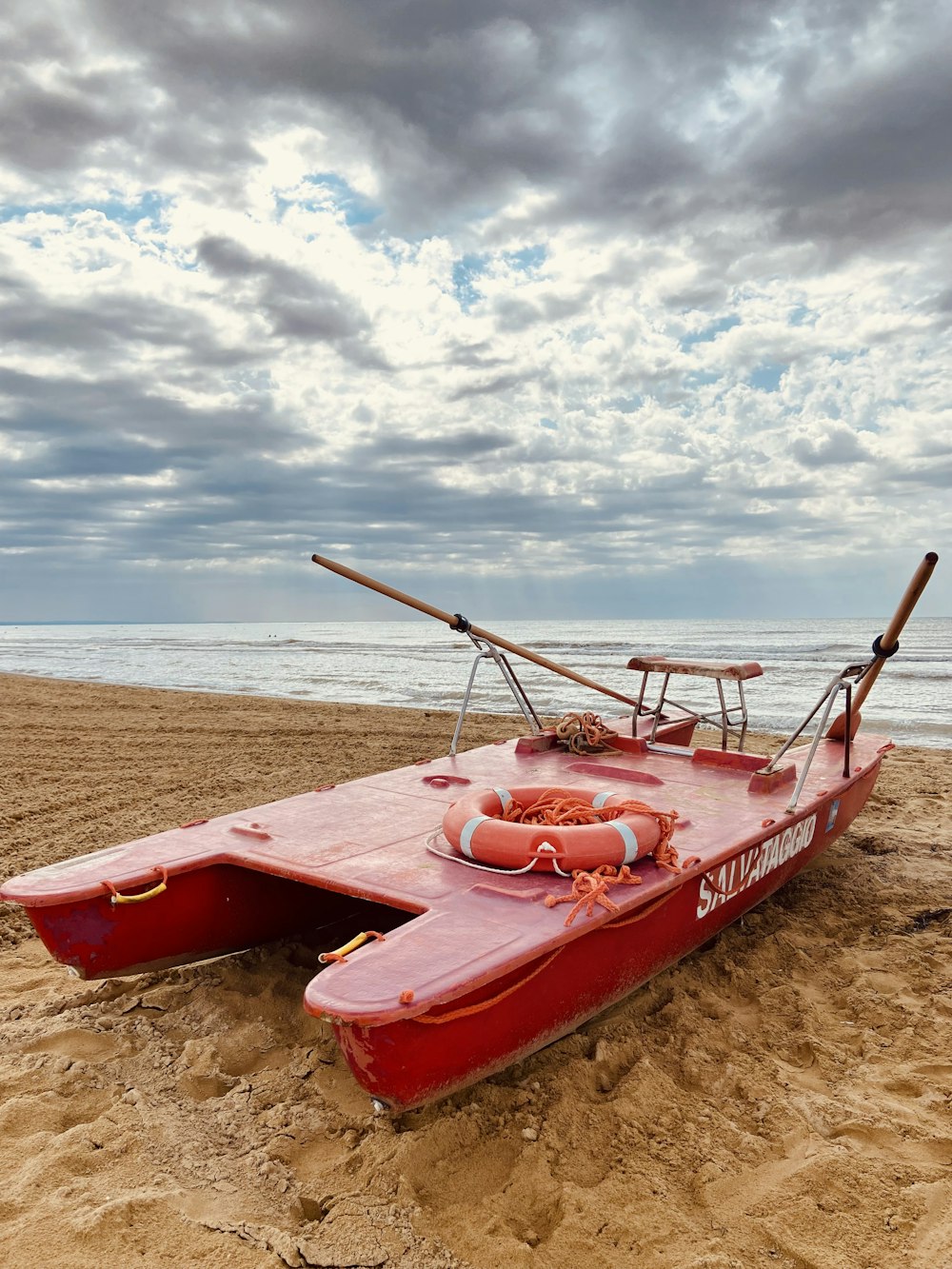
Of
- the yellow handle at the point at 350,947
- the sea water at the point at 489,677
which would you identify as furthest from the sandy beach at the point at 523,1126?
the sea water at the point at 489,677

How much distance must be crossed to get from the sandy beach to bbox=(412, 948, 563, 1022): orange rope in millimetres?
486

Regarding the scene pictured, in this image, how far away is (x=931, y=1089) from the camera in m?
3.14

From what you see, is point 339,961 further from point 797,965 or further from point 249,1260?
point 797,965

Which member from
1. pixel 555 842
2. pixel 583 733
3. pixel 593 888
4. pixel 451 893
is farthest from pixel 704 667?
pixel 451 893

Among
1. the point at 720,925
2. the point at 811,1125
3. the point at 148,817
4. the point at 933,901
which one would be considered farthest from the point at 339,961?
the point at 148,817

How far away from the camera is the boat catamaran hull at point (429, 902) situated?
8.63 feet

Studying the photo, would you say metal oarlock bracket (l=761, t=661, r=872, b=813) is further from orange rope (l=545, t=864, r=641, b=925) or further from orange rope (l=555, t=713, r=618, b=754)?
orange rope (l=545, t=864, r=641, b=925)

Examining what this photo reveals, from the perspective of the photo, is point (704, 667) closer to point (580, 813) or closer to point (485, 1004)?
point (580, 813)

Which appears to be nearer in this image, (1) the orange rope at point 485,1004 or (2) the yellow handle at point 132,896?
(1) the orange rope at point 485,1004

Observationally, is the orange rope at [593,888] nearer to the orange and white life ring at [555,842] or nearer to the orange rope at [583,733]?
the orange and white life ring at [555,842]

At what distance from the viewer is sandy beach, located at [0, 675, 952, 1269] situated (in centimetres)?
235

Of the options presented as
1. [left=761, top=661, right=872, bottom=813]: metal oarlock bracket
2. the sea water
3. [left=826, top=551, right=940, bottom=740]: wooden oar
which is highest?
[left=826, top=551, right=940, bottom=740]: wooden oar

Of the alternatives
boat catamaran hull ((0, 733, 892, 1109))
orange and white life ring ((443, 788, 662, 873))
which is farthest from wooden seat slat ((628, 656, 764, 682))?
orange and white life ring ((443, 788, 662, 873))

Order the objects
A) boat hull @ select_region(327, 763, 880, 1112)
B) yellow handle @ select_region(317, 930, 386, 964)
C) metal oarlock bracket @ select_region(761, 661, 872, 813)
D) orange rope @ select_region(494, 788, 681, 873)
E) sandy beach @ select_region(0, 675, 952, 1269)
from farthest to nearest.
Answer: metal oarlock bracket @ select_region(761, 661, 872, 813) < orange rope @ select_region(494, 788, 681, 873) < yellow handle @ select_region(317, 930, 386, 964) < boat hull @ select_region(327, 763, 880, 1112) < sandy beach @ select_region(0, 675, 952, 1269)
